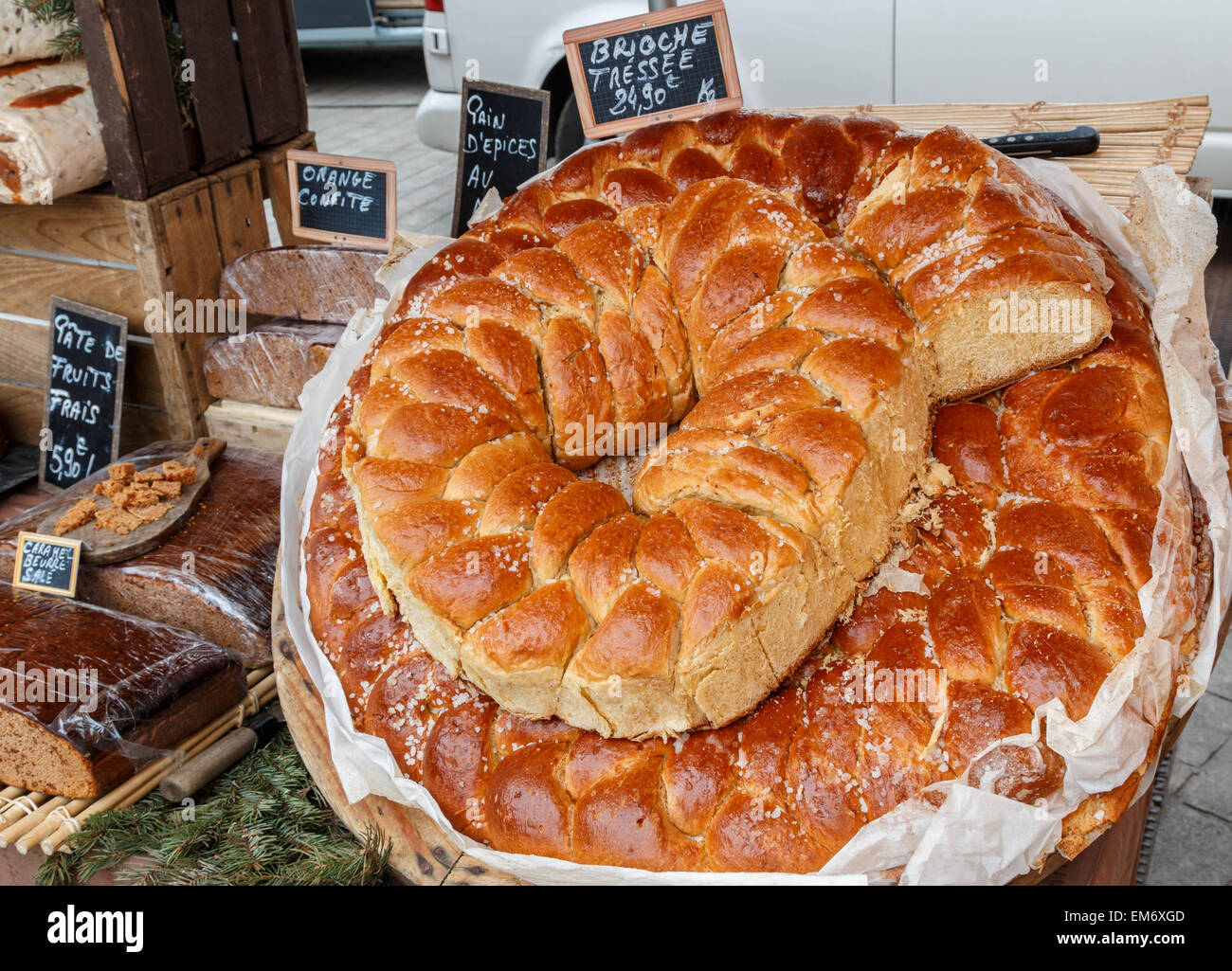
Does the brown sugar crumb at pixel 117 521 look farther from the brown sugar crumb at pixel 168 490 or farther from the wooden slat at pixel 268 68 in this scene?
the wooden slat at pixel 268 68

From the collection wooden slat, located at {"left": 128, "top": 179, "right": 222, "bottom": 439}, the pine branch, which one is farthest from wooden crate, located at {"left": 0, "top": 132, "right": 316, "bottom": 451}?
the pine branch

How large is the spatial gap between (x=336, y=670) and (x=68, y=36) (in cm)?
217

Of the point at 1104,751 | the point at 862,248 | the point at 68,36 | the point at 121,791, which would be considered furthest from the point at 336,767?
the point at 68,36

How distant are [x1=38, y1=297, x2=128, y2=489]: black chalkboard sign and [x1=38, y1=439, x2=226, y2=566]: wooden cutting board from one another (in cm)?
41

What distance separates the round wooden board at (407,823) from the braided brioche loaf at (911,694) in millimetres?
59

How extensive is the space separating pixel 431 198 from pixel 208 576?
508 centimetres

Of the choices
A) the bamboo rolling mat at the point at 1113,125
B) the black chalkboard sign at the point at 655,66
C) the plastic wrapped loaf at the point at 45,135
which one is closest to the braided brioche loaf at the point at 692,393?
the black chalkboard sign at the point at 655,66

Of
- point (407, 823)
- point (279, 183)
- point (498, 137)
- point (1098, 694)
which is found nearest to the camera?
point (1098, 694)

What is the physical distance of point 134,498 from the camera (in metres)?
2.57

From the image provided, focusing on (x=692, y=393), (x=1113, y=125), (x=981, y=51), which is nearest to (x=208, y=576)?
(x=692, y=393)

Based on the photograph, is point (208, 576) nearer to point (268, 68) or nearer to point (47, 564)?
point (47, 564)

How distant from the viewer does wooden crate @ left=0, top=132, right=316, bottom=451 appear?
2928mm

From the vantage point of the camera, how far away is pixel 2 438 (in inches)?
141

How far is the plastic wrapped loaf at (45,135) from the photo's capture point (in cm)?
265
